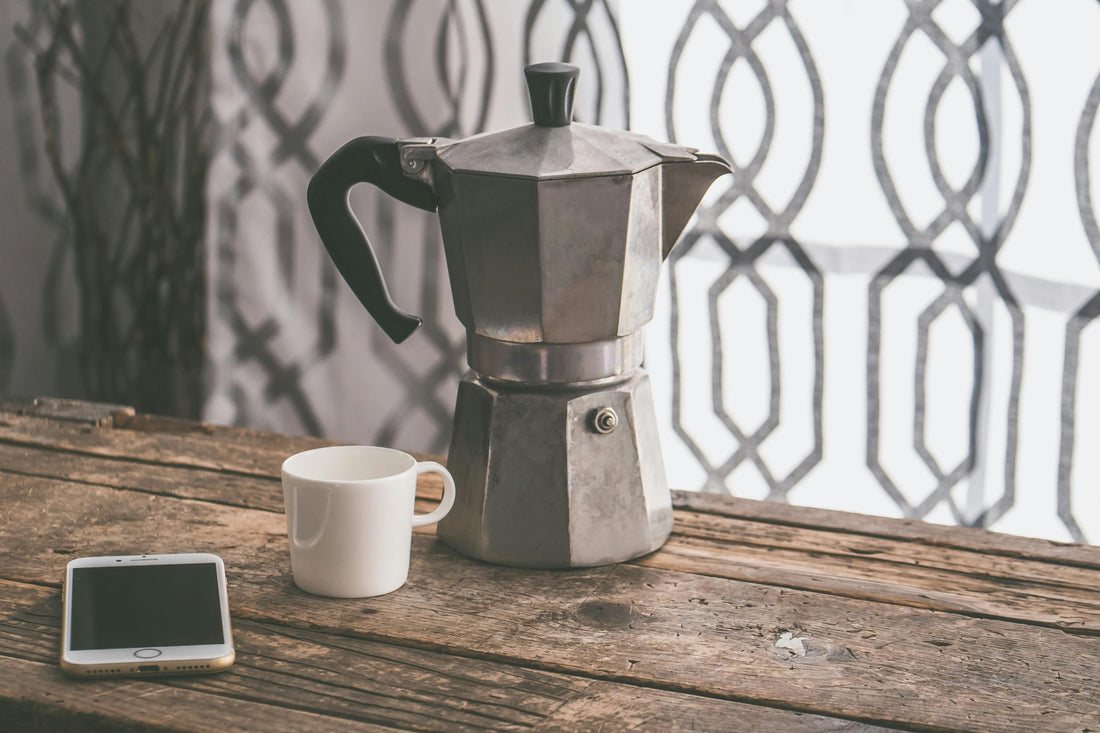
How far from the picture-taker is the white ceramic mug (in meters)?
0.60

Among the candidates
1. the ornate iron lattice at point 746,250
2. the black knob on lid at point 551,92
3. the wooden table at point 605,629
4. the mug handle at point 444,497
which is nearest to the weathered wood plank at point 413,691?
the wooden table at point 605,629

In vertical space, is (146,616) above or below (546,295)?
below

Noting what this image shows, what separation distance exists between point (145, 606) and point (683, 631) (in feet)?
1.01

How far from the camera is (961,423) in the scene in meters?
1.15

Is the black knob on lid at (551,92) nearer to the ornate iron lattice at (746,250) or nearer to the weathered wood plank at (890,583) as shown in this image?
the weathered wood plank at (890,583)

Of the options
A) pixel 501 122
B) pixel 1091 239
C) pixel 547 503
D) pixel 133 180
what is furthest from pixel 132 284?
pixel 1091 239

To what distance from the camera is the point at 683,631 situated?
587mm

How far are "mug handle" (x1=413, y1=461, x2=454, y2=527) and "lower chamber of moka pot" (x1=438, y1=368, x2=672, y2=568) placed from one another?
0.05ft

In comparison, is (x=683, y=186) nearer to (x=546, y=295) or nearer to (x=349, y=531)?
(x=546, y=295)

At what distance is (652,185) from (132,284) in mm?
1074

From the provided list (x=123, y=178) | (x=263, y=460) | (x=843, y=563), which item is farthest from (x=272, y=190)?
(x=843, y=563)

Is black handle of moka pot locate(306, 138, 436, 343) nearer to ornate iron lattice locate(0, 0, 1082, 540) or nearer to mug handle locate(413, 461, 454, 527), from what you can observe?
mug handle locate(413, 461, 454, 527)

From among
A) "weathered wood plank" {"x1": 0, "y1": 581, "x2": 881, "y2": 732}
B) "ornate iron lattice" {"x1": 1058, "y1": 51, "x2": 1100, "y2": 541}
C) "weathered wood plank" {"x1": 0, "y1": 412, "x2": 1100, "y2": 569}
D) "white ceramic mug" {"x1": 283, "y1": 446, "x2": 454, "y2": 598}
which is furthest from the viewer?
"ornate iron lattice" {"x1": 1058, "y1": 51, "x2": 1100, "y2": 541}

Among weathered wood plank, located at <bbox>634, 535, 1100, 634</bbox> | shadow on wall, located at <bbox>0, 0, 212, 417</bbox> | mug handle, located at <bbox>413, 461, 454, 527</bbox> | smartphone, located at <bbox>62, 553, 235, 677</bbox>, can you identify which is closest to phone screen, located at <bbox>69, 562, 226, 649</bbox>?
smartphone, located at <bbox>62, 553, 235, 677</bbox>
